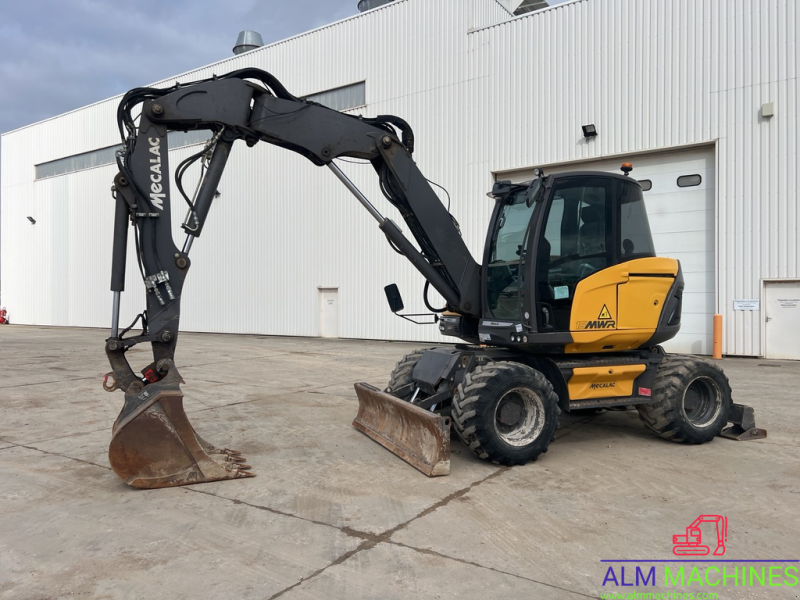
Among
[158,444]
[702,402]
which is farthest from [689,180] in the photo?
[158,444]

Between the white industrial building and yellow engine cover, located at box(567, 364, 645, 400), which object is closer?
yellow engine cover, located at box(567, 364, 645, 400)

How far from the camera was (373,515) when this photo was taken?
4395 millimetres

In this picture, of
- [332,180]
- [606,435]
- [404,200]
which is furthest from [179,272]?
[332,180]

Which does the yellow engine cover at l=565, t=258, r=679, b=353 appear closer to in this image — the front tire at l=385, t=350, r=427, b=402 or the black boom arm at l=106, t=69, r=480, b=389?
the black boom arm at l=106, t=69, r=480, b=389

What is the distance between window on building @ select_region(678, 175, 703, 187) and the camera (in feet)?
48.7

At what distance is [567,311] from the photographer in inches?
238

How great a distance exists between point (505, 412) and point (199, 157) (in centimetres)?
367

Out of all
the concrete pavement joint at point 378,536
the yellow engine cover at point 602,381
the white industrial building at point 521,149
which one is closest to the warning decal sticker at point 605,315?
the yellow engine cover at point 602,381

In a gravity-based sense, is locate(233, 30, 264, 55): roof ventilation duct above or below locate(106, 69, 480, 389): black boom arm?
above

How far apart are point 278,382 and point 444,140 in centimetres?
1080

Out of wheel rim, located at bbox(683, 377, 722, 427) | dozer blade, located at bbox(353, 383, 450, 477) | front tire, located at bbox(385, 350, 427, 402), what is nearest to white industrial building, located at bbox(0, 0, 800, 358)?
wheel rim, located at bbox(683, 377, 722, 427)

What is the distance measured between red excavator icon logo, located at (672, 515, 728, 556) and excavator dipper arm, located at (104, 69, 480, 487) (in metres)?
3.50

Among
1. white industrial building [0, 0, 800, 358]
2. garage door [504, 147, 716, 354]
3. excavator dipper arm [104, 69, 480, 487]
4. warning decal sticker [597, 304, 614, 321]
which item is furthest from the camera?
garage door [504, 147, 716, 354]

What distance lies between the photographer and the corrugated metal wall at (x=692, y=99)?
545 inches
